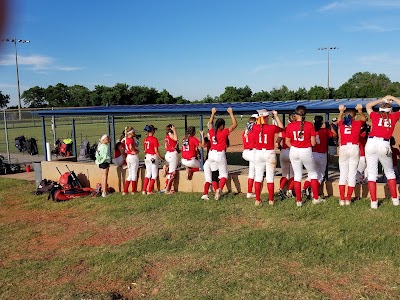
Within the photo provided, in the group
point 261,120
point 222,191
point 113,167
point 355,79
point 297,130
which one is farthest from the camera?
point 355,79

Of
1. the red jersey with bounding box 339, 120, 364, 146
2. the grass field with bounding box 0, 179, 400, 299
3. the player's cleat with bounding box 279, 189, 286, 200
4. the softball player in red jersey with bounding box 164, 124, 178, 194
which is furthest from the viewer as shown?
the softball player in red jersey with bounding box 164, 124, 178, 194

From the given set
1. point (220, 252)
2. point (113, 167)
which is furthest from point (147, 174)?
point (220, 252)

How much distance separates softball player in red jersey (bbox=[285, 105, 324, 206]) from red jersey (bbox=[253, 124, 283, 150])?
0.31 metres

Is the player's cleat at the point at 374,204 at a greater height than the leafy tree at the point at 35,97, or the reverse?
the leafy tree at the point at 35,97

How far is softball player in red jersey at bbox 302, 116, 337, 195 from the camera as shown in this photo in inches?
336

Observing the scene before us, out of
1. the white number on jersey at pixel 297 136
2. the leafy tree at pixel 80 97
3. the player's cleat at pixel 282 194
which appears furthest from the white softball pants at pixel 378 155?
the leafy tree at pixel 80 97

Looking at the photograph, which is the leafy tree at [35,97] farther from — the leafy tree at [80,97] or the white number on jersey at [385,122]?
the white number on jersey at [385,122]

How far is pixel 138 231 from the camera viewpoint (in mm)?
7570

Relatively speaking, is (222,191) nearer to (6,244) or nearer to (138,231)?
(138,231)

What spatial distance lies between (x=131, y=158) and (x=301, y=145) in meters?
4.38

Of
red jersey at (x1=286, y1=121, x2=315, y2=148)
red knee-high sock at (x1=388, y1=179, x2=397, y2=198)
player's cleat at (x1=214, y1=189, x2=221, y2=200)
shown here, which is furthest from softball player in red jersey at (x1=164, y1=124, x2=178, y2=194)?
red knee-high sock at (x1=388, y1=179, x2=397, y2=198)

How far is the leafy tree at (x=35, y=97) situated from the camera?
66.4 m

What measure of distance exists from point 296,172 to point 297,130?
858mm

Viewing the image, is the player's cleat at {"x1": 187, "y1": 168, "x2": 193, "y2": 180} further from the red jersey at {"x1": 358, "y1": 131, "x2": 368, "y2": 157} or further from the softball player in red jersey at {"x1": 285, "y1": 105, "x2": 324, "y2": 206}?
the red jersey at {"x1": 358, "y1": 131, "x2": 368, "y2": 157}
